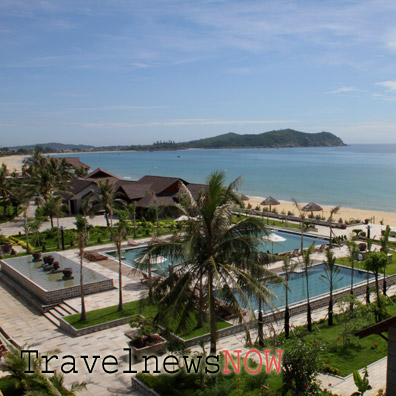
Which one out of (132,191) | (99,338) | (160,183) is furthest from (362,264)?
(132,191)

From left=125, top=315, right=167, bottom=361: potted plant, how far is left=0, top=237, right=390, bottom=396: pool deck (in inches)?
20.5

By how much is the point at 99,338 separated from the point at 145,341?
A: 7.79 ft

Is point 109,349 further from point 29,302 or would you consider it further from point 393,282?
point 393,282

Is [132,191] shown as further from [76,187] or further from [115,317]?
[115,317]

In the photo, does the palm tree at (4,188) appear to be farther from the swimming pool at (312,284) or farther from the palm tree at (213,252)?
the palm tree at (213,252)

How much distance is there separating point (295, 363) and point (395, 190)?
76.5 meters

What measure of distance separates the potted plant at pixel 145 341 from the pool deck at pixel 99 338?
0.52 meters

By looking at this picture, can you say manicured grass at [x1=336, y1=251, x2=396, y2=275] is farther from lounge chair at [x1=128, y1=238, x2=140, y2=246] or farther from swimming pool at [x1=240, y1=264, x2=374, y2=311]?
lounge chair at [x1=128, y1=238, x2=140, y2=246]

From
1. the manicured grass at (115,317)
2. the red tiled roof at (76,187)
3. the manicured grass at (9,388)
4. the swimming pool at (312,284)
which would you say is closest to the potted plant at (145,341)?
the manicured grass at (115,317)

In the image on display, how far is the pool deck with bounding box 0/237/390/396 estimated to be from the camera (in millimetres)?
12164

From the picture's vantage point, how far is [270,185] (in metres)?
92.2

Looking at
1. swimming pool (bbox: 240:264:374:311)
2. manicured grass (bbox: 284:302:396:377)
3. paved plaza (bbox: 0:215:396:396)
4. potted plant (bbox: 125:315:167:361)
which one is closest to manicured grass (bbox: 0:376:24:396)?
paved plaza (bbox: 0:215:396:396)

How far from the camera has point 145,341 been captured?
1479 centimetres

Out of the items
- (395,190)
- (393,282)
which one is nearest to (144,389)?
(393,282)
